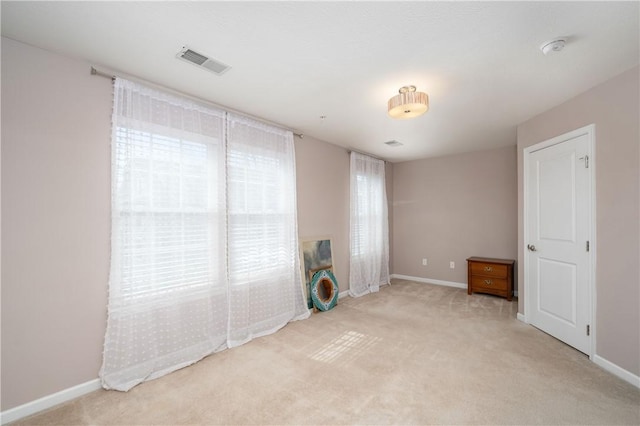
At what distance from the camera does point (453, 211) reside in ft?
17.6

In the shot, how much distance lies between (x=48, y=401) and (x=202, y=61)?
2583 millimetres

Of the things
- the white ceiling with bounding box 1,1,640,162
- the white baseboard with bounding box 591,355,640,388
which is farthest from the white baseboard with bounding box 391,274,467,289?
the white ceiling with bounding box 1,1,640,162

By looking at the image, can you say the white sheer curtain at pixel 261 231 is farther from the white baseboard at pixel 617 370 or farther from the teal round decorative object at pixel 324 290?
the white baseboard at pixel 617 370

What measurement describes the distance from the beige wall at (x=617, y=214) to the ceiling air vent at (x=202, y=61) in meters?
3.13

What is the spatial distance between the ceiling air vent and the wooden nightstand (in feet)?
14.7

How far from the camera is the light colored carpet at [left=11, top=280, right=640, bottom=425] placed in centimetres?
188

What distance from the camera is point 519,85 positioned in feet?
8.34

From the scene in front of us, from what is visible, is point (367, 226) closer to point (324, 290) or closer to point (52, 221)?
point (324, 290)

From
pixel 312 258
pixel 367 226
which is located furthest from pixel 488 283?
pixel 312 258

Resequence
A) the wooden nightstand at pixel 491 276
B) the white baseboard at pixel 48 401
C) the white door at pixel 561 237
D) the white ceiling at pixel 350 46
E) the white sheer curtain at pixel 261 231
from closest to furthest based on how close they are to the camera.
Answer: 1. the white ceiling at pixel 350 46
2. the white baseboard at pixel 48 401
3. the white door at pixel 561 237
4. the white sheer curtain at pixel 261 231
5. the wooden nightstand at pixel 491 276

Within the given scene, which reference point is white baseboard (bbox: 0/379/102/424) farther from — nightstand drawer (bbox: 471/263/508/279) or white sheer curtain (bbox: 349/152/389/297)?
nightstand drawer (bbox: 471/263/508/279)

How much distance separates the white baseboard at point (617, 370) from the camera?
2.19 metres

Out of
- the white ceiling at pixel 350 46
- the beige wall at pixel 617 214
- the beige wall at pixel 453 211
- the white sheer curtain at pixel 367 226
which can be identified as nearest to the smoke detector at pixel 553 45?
the white ceiling at pixel 350 46

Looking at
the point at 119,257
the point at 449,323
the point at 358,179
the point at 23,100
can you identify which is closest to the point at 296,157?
the point at 358,179
